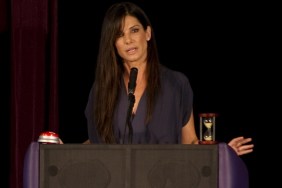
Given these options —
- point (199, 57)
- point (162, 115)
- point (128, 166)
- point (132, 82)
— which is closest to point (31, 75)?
point (199, 57)

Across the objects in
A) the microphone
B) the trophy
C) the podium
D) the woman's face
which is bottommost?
Answer: the podium

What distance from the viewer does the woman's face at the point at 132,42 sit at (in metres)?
2.01

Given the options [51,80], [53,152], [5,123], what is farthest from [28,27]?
[53,152]

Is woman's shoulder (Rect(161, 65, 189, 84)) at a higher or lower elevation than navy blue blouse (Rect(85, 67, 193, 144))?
higher

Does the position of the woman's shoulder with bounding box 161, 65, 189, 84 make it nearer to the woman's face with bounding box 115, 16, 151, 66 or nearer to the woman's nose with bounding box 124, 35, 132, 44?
the woman's face with bounding box 115, 16, 151, 66

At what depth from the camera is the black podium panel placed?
1.43 meters

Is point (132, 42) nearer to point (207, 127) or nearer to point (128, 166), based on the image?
point (207, 127)

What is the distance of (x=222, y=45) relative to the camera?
3234 mm

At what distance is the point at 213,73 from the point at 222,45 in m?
0.18

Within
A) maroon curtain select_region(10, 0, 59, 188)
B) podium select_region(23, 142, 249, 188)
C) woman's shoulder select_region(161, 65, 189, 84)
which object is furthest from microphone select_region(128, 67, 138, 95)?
maroon curtain select_region(10, 0, 59, 188)

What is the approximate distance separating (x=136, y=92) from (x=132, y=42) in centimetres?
19

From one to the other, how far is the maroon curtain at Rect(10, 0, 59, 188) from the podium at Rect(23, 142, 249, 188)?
1.65 m

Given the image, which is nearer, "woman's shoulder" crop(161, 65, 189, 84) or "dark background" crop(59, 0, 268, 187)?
"woman's shoulder" crop(161, 65, 189, 84)

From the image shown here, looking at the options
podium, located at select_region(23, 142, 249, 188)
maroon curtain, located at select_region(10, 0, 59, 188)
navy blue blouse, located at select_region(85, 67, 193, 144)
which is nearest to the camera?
podium, located at select_region(23, 142, 249, 188)
